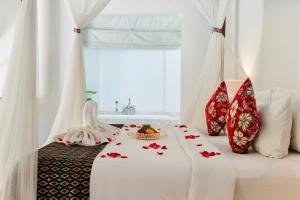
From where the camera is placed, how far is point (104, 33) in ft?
15.6

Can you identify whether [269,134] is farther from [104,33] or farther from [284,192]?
[104,33]

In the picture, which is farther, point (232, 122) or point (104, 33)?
point (104, 33)

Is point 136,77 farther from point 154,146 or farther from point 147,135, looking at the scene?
point 154,146

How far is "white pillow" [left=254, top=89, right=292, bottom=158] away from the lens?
6.09ft

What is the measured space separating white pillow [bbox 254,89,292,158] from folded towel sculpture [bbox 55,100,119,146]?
1.08m

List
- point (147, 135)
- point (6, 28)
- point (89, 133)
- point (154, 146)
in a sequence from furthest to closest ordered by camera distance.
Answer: point (6, 28) < point (147, 135) < point (89, 133) < point (154, 146)

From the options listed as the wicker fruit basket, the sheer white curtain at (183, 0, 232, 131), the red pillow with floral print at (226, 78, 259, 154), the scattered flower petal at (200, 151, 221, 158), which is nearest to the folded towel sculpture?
the wicker fruit basket

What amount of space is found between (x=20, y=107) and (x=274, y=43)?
225 cm

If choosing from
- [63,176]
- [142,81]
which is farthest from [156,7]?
[63,176]

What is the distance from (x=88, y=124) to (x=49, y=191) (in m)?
0.86

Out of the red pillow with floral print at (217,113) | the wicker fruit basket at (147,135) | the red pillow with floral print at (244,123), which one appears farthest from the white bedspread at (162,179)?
the red pillow with floral print at (217,113)

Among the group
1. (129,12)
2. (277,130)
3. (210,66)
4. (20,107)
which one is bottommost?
(277,130)

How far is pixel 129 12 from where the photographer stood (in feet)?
14.9

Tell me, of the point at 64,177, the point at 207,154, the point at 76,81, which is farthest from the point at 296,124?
the point at 76,81
